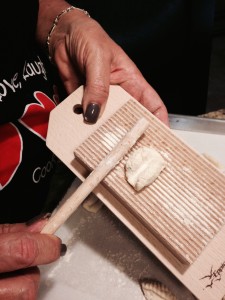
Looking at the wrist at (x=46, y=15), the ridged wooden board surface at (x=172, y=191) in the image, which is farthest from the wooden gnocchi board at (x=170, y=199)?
the wrist at (x=46, y=15)

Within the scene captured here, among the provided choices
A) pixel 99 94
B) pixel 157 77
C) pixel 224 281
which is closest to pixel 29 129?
pixel 99 94

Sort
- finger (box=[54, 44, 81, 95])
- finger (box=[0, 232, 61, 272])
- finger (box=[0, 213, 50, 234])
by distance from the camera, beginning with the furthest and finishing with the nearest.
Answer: finger (box=[54, 44, 81, 95]), finger (box=[0, 213, 50, 234]), finger (box=[0, 232, 61, 272])

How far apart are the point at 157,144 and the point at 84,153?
167mm

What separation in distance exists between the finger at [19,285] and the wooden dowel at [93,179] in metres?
0.10

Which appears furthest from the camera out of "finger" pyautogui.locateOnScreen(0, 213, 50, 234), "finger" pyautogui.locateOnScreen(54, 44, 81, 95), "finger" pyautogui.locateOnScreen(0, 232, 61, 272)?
"finger" pyautogui.locateOnScreen(54, 44, 81, 95)

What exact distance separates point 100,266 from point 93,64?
54cm

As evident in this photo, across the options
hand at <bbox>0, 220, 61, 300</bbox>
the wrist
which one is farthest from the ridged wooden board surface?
the wrist

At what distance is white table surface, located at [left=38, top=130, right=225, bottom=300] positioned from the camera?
77 centimetres

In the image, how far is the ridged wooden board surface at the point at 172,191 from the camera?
61 cm

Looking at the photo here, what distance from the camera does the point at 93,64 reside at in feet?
2.66

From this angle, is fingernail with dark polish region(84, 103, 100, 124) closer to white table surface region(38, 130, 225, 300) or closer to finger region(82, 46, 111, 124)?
finger region(82, 46, 111, 124)

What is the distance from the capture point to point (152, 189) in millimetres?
643

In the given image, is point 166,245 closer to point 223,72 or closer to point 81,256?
point 81,256
